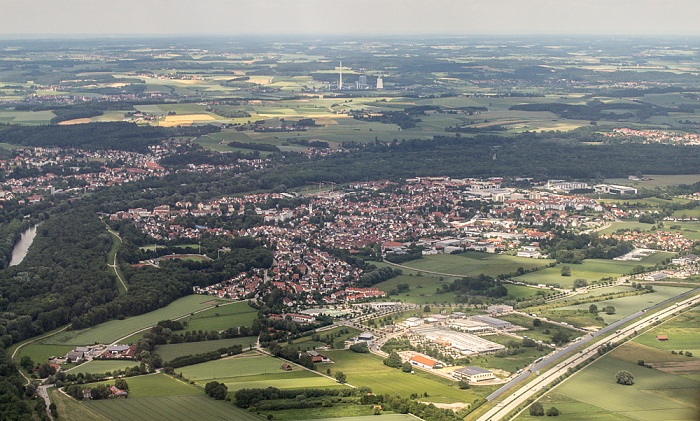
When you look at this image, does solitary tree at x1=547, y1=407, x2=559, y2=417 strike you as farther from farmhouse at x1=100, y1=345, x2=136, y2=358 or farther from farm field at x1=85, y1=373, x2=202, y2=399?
farmhouse at x1=100, y1=345, x2=136, y2=358

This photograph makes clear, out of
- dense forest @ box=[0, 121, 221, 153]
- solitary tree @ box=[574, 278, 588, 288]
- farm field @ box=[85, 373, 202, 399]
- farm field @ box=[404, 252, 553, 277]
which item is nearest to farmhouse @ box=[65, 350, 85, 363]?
farm field @ box=[85, 373, 202, 399]

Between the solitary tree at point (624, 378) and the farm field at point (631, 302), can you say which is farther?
the farm field at point (631, 302)

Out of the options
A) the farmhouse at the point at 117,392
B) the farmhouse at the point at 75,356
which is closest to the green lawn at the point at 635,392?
the farmhouse at the point at 117,392

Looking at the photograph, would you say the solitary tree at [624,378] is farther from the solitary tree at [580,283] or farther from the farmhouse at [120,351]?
the farmhouse at [120,351]

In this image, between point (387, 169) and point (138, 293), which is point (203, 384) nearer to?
point (138, 293)

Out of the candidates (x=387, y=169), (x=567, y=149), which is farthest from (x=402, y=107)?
(x=387, y=169)

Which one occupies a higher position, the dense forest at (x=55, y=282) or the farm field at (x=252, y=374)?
the farm field at (x=252, y=374)
